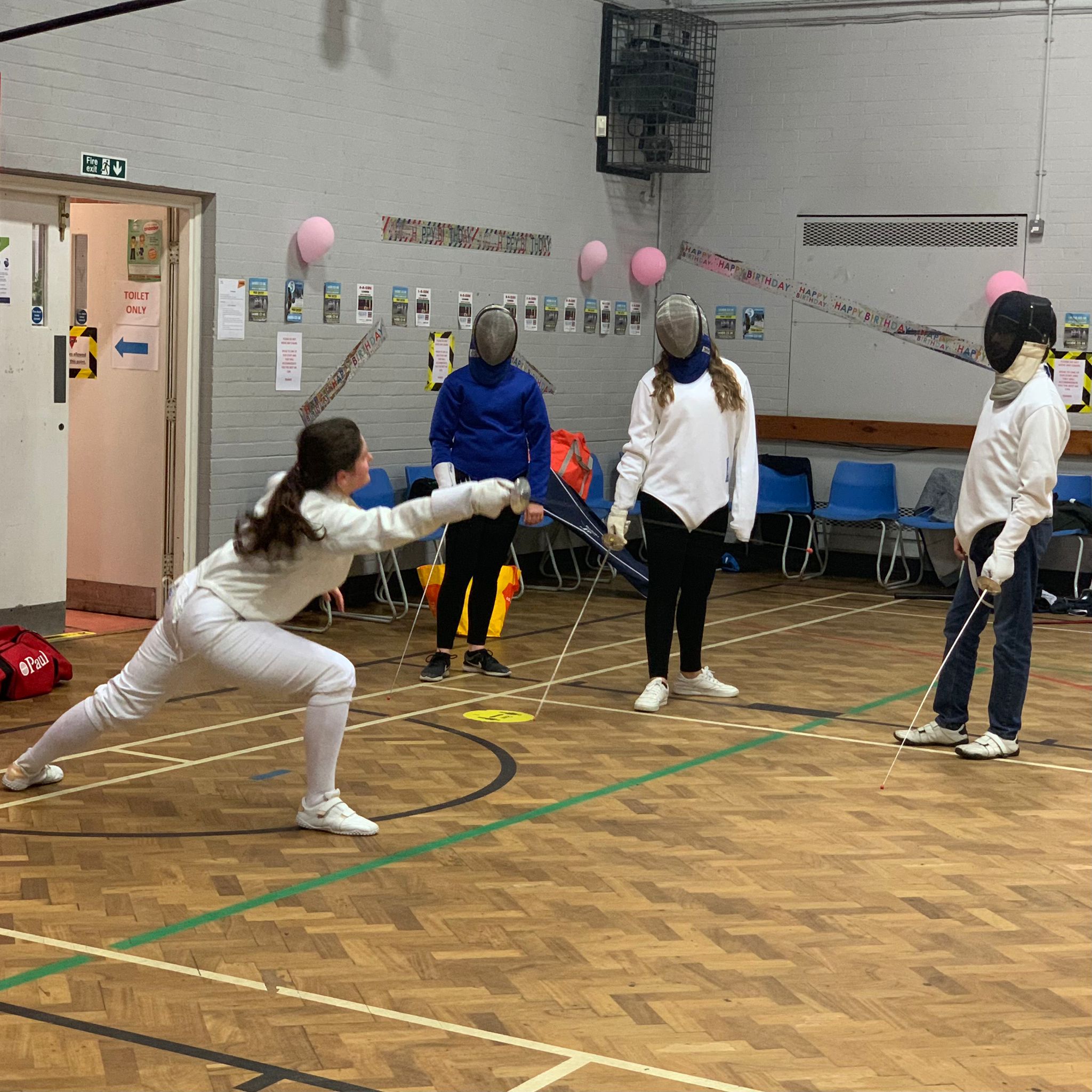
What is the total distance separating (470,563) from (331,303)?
2.56 m

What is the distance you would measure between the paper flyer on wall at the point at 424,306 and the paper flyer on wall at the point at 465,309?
28 cm

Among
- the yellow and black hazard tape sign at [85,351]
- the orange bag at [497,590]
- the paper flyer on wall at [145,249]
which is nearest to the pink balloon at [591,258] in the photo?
the orange bag at [497,590]

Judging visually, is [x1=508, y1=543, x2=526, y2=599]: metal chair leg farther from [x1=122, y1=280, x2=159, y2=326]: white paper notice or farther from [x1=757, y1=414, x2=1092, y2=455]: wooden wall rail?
[x1=122, y1=280, x2=159, y2=326]: white paper notice

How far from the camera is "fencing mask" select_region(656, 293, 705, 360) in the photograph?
20.7ft

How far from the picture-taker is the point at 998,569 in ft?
17.7

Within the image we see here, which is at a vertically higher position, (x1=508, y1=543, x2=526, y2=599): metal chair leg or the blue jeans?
the blue jeans

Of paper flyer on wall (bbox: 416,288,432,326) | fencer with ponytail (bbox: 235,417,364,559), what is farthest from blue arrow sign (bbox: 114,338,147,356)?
fencer with ponytail (bbox: 235,417,364,559)

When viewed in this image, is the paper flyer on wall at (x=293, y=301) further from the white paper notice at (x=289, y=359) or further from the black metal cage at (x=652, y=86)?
the black metal cage at (x=652, y=86)

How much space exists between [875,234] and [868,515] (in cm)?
202

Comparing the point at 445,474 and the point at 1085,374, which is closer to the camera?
the point at 445,474

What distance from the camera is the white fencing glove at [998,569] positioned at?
17.7 feet

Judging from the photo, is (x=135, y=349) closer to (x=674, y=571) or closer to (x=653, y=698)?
(x=674, y=571)

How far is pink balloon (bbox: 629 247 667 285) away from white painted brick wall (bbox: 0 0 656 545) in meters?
0.20

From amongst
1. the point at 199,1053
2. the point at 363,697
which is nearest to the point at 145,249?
the point at 363,697
